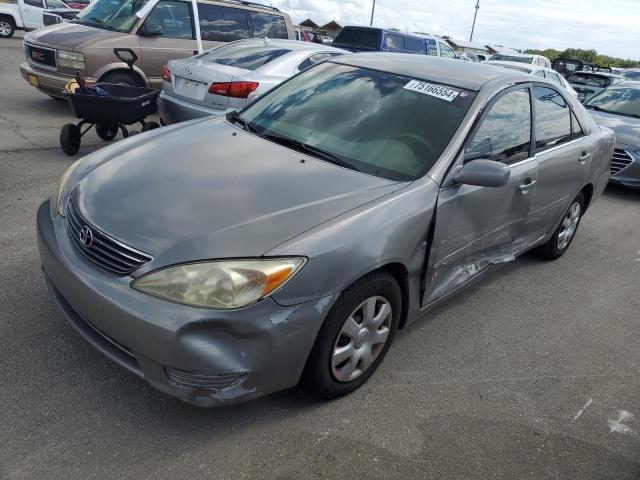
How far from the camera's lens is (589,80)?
Answer: 641 inches

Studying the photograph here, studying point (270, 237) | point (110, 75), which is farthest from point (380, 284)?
point (110, 75)

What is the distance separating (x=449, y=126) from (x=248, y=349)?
1.78 m

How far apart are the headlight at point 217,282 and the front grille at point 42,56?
686cm

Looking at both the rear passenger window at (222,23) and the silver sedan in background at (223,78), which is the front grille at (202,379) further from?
the rear passenger window at (222,23)

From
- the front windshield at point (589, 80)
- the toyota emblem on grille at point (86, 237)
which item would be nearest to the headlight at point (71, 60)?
the toyota emblem on grille at point (86, 237)

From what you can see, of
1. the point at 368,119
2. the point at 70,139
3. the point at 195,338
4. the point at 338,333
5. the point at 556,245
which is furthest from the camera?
the point at 70,139

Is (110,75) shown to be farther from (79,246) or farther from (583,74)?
(583,74)

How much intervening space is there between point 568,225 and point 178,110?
4293 mm

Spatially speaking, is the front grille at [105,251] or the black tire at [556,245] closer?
the front grille at [105,251]

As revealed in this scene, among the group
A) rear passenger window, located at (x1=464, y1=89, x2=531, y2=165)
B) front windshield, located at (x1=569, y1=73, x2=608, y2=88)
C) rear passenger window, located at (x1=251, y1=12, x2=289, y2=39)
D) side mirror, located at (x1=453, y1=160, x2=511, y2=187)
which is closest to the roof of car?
rear passenger window, located at (x1=464, y1=89, x2=531, y2=165)

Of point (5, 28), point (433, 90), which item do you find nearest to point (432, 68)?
point (433, 90)

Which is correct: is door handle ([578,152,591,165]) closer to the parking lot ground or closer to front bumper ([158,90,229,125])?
the parking lot ground

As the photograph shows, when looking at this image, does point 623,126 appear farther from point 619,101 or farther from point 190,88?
point 190,88

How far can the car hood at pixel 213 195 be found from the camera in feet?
7.75
